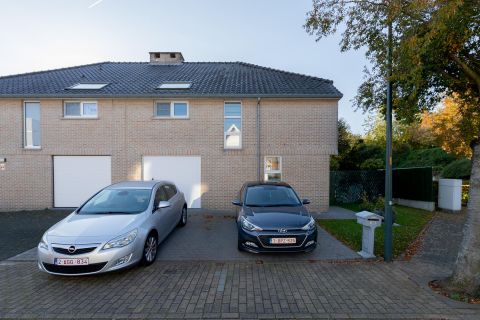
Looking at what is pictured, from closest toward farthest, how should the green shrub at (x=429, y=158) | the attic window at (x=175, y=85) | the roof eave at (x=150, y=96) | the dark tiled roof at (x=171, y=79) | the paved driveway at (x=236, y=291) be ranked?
the paved driveway at (x=236, y=291) → the roof eave at (x=150, y=96) → the dark tiled roof at (x=171, y=79) → the attic window at (x=175, y=85) → the green shrub at (x=429, y=158)

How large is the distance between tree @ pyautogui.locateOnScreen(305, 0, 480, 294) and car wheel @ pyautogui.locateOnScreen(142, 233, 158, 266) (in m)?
5.41

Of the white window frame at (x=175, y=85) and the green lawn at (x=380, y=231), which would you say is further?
the white window frame at (x=175, y=85)

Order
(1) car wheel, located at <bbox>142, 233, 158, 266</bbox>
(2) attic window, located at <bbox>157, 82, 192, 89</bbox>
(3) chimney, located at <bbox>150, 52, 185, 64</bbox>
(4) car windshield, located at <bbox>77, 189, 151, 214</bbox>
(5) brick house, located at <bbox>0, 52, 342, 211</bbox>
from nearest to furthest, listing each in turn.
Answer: (1) car wheel, located at <bbox>142, 233, 158, 266</bbox>, (4) car windshield, located at <bbox>77, 189, 151, 214</bbox>, (5) brick house, located at <bbox>0, 52, 342, 211</bbox>, (2) attic window, located at <bbox>157, 82, 192, 89</bbox>, (3) chimney, located at <bbox>150, 52, 185, 64</bbox>

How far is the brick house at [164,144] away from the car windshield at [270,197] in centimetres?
391

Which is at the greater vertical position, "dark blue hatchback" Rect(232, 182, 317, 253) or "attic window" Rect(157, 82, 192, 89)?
"attic window" Rect(157, 82, 192, 89)

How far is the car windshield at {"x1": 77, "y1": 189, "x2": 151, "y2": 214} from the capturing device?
17.6ft

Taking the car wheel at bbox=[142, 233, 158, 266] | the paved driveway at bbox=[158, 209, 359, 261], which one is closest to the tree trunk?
the paved driveway at bbox=[158, 209, 359, 261]

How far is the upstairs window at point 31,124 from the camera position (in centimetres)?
1080

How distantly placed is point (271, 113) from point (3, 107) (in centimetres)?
1158

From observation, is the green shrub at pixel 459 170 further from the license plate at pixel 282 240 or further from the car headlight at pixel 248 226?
the car headlight at pixel 248 226

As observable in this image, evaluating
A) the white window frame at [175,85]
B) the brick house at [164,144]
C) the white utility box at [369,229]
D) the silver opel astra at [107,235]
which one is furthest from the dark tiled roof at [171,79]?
the white utility box at [369,229]

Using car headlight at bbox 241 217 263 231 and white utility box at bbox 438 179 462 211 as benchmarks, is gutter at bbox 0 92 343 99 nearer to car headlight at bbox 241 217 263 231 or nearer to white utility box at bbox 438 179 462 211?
car headlight at bbox 241 217 263 231

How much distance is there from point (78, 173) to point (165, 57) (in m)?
9.15

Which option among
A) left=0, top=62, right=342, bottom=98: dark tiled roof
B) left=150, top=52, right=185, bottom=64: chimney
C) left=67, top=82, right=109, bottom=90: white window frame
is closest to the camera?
left=0, top=62, right=342, bottom=98: dark tiled roof
